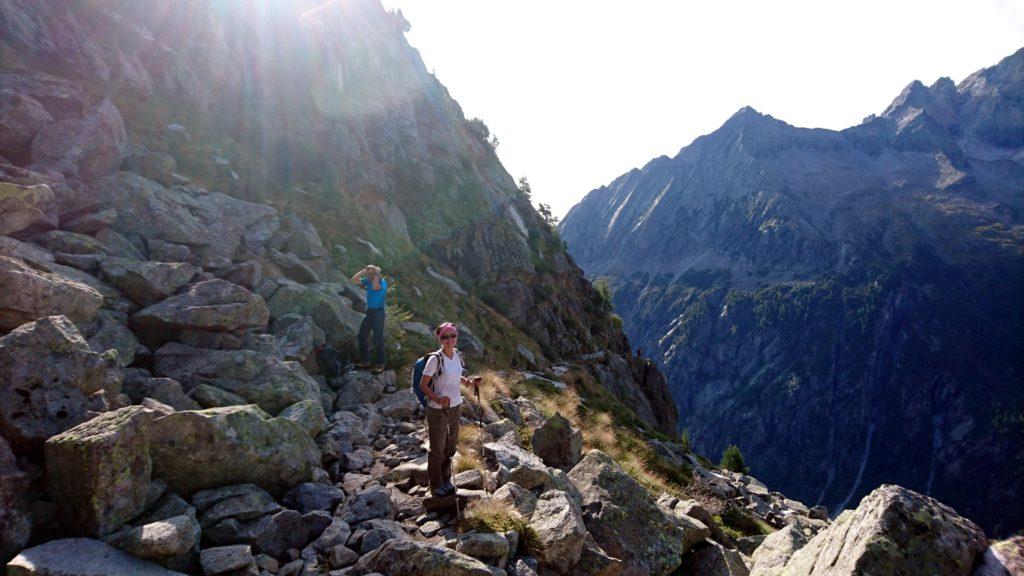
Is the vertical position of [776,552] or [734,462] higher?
[776,552]

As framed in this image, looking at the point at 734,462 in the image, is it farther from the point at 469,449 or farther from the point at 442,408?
the point at 442,408

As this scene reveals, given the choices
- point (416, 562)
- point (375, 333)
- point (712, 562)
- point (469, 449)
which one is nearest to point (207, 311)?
point (375, 333)

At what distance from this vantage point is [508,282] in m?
53.7

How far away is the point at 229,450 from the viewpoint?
755 centimetres

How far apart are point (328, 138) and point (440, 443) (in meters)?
39.0

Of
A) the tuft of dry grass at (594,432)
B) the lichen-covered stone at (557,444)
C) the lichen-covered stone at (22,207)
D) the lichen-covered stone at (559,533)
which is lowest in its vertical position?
the tuft of dry grass at (594,432)

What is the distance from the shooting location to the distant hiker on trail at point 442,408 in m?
8.41

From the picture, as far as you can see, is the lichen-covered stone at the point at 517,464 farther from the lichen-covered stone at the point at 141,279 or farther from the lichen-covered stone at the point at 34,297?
the lichen-covered stone at the point at 141,279

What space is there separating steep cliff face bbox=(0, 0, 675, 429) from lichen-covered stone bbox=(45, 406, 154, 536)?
12.6 m

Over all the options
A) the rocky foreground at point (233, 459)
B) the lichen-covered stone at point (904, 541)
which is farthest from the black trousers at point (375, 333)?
the lichen-covered stone at point (904, 541)

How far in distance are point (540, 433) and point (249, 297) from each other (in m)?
8.27

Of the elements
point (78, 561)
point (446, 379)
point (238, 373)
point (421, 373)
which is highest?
point (238, 373)

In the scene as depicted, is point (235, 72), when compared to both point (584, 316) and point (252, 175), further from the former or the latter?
point (584, 316)

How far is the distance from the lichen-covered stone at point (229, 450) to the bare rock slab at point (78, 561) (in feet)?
5.05
